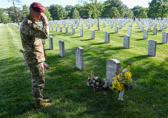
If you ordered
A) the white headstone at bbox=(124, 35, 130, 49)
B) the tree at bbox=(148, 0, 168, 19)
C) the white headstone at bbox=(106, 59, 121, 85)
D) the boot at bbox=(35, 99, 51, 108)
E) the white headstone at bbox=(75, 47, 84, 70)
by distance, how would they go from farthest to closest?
the tree at bbox=(148, 0, 168, 19), the white headstone at bbox=(124, 35, 130, 49), the white headstone at bbox=(75, 47, 84, 70), the white headstone at bbox=(106, 59, 121, 85), the boot at bbox=(35, 99, 51, 108)

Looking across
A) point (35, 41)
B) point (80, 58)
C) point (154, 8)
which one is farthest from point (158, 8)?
point (35, 41)

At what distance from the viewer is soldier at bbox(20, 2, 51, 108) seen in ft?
11.0

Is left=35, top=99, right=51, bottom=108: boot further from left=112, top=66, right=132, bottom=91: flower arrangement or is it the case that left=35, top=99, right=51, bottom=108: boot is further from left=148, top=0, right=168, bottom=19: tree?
left=148, top=0, right=168, bottom=19: tree

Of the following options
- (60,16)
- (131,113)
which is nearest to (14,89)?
(131,113)

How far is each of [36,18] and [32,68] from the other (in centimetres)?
120

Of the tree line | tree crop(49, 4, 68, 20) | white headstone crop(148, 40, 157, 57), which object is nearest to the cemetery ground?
white headstone crop(148, 40, 157, 57)

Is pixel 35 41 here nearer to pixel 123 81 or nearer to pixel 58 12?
pixel 123 81

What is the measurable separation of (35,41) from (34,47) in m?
0.14

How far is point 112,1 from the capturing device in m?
95.2

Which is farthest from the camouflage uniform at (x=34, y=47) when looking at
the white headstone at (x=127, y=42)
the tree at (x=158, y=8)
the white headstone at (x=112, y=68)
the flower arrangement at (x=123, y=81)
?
the tree at (x=158, y=8)

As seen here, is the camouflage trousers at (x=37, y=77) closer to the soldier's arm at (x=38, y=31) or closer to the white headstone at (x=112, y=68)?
the soldier's arm at (x=38, y=31)

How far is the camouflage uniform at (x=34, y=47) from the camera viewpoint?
3.38m

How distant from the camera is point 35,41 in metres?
3.67

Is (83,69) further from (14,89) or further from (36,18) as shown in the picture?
(36,18)
